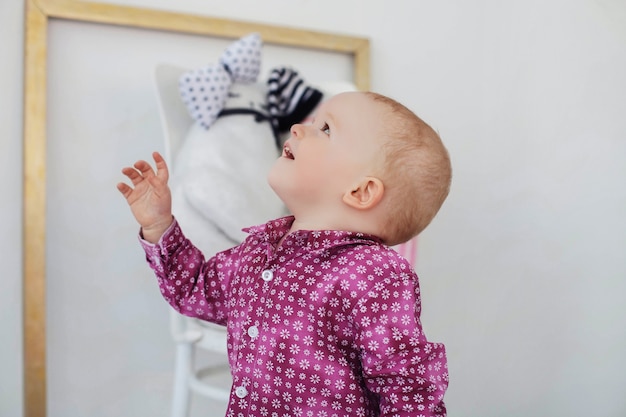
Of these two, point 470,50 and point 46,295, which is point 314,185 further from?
point 470,50

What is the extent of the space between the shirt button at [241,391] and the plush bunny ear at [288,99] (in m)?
0.71

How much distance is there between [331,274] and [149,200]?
252 millimetres

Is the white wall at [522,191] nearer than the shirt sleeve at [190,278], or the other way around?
the shirt sleeve at [190,278]

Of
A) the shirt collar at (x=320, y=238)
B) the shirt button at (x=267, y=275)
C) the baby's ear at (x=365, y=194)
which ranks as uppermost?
the baby's ear at (x=365, y=194)

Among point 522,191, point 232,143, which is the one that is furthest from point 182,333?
point 522,191

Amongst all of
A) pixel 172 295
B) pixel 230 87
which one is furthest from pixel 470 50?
pixel 172 295

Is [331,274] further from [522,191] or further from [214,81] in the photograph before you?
[522,191]

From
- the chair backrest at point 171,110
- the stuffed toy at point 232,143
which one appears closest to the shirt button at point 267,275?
the stuffed toy at point 232,143

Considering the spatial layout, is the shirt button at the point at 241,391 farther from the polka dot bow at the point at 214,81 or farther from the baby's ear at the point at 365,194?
the polka dot bow at the point at 214,81

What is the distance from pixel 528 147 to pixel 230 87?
0.91 metres

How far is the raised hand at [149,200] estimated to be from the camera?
79cm

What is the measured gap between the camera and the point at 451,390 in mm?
1713

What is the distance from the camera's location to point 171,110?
1269mm

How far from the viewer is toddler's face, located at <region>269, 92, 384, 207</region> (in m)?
0.75
